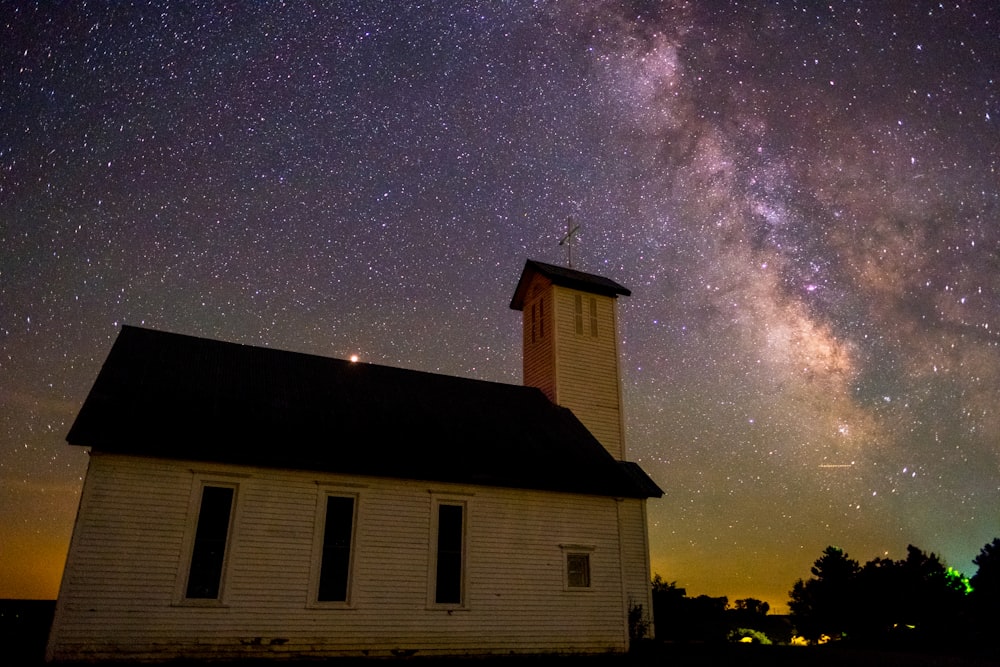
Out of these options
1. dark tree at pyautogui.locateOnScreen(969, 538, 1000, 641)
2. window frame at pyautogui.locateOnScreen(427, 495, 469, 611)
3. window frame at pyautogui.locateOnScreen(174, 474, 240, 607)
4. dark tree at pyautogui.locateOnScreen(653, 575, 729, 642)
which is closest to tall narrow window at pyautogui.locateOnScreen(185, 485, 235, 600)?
window frame at pyautogui.locateOnScreen(174, 474, 240, 607)

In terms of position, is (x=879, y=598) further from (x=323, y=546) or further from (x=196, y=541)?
(x=196, y=541)

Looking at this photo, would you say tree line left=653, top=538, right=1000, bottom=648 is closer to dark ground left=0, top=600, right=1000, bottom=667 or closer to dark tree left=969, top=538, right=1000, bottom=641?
dark tree left=969, top=538, right=1000, bottom=641

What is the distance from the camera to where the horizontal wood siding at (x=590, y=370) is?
2605 cm

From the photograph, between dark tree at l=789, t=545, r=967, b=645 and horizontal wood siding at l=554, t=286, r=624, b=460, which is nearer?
horizontal wood siding at l=554, t=286, r=624, b=460

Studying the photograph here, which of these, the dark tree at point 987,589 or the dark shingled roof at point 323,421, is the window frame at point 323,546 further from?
the dark tree at point 987,589

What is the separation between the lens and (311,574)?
16.1 m

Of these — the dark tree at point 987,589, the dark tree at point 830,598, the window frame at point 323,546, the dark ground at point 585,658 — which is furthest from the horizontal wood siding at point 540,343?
the dark tree at point 987,589

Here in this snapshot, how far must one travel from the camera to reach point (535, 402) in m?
25.1

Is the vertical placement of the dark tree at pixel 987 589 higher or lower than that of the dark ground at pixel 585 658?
higher

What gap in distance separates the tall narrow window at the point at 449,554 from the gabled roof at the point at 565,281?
1214 cm

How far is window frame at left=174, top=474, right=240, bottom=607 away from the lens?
1491 cm

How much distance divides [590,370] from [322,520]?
1324 cm

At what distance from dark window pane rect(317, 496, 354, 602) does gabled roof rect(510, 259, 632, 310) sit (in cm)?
1377

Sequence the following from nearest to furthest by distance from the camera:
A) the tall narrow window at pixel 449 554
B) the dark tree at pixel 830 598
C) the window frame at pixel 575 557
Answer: the tall narrow window at pixel 449 554 → the window frame at pixel 575 557 → the dark tree at pixel 830 598
